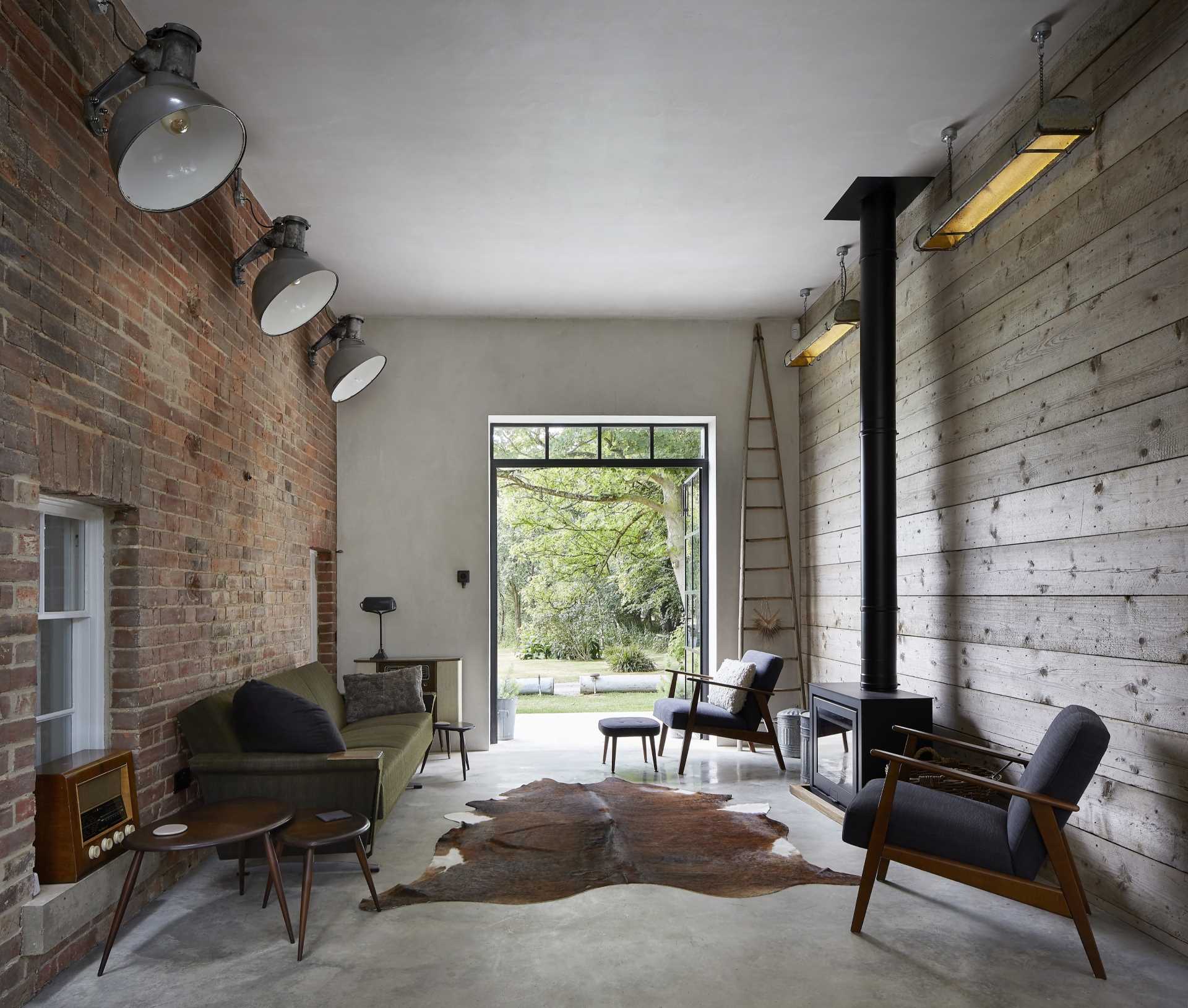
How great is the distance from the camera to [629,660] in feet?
45.4

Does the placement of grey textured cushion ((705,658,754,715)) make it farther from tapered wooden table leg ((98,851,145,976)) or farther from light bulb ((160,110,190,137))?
light bulb ((160,110,190,137))

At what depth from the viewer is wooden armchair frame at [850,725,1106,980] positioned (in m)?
3.11

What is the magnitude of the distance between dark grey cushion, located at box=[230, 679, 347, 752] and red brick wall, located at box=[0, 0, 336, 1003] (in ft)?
0.87

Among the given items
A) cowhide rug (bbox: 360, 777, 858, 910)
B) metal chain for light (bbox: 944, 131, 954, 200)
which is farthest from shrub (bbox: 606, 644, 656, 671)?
metal chain for light (bbox: 944, 131, 954, 200)

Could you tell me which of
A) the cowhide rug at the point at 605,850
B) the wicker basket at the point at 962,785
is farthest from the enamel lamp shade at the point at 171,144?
the wicker basket at the point at 962,785

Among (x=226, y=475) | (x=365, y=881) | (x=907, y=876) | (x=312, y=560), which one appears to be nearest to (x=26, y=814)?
(x=365, y=881)

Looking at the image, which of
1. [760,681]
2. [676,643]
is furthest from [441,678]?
[676,643]

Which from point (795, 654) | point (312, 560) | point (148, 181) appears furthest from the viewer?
point (795, 654)

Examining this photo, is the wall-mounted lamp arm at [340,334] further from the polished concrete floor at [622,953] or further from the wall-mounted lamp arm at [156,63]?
the polished concrete floor at [622,953]

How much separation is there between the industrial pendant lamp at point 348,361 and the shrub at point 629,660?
7993mm

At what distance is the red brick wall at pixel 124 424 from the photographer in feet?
9.16

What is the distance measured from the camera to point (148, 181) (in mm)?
3246

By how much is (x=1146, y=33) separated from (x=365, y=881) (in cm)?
468

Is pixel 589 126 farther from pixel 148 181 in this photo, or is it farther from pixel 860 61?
pixel 148 181
